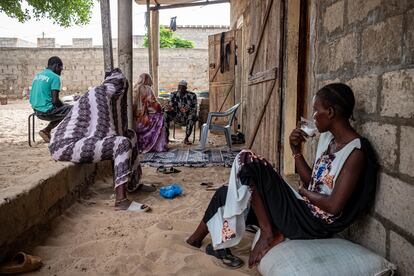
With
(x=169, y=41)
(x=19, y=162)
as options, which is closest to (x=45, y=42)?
(x=169, y=41)

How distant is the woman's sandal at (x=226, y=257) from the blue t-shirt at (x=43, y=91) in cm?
445

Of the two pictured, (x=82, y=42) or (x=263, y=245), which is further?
(x=82, y=42)

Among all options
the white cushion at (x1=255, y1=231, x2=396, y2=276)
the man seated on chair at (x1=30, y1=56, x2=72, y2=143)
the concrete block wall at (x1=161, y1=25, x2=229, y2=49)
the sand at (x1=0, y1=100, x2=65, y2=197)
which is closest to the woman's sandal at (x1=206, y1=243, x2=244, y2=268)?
the white cushion at (x1=255, y1=231, x2=396, y2=276)

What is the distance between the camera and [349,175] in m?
1.71

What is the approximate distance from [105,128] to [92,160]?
344 millimetres

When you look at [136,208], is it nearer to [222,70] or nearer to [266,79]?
[266,79]

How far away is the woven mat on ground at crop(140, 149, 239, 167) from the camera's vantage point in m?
5.34

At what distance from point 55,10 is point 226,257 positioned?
35.6 feet

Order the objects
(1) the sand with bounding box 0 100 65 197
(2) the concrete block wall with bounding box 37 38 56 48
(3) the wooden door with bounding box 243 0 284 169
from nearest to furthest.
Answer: (1) the sand with bounding box 0 100 65 197 → (3) the wooden door with bounding box 243 0 284 169 → (2) the concrete block wall with bounding box 37 38 56 48

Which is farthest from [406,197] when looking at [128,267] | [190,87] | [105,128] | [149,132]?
[190,87]

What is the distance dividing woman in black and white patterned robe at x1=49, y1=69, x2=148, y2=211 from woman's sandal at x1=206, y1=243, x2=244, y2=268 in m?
1.07

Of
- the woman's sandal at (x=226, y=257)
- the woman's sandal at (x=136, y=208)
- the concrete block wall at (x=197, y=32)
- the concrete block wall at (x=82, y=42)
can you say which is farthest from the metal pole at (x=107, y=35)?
the concrete block wall at (x=197, y=32)

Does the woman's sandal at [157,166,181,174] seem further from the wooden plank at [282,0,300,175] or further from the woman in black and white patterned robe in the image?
the wooden plank at [282,0,300,175]

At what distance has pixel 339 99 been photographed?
1878mm
